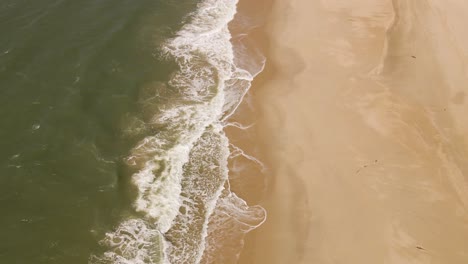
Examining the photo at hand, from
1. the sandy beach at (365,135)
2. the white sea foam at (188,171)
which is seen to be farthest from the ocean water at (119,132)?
the sandy beach at (365,135)

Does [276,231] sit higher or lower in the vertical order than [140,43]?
lower

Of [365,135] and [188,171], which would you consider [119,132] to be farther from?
[365,135]

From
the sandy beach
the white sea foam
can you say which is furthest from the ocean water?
the sandy beach

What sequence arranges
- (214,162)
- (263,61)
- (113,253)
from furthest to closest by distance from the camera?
(263,61)
(214,162)
(113,253)

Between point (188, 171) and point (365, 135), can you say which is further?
point (365, 135)

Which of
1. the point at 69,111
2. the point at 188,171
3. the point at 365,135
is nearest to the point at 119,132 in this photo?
the point at 69,111

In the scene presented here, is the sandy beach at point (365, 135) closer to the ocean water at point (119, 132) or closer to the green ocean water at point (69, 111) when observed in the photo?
the ocean water at point (119, 132)

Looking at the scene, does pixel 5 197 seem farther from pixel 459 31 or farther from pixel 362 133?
pixel 459 31

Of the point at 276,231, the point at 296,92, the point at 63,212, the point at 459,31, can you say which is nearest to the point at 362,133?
the point at 296,92
